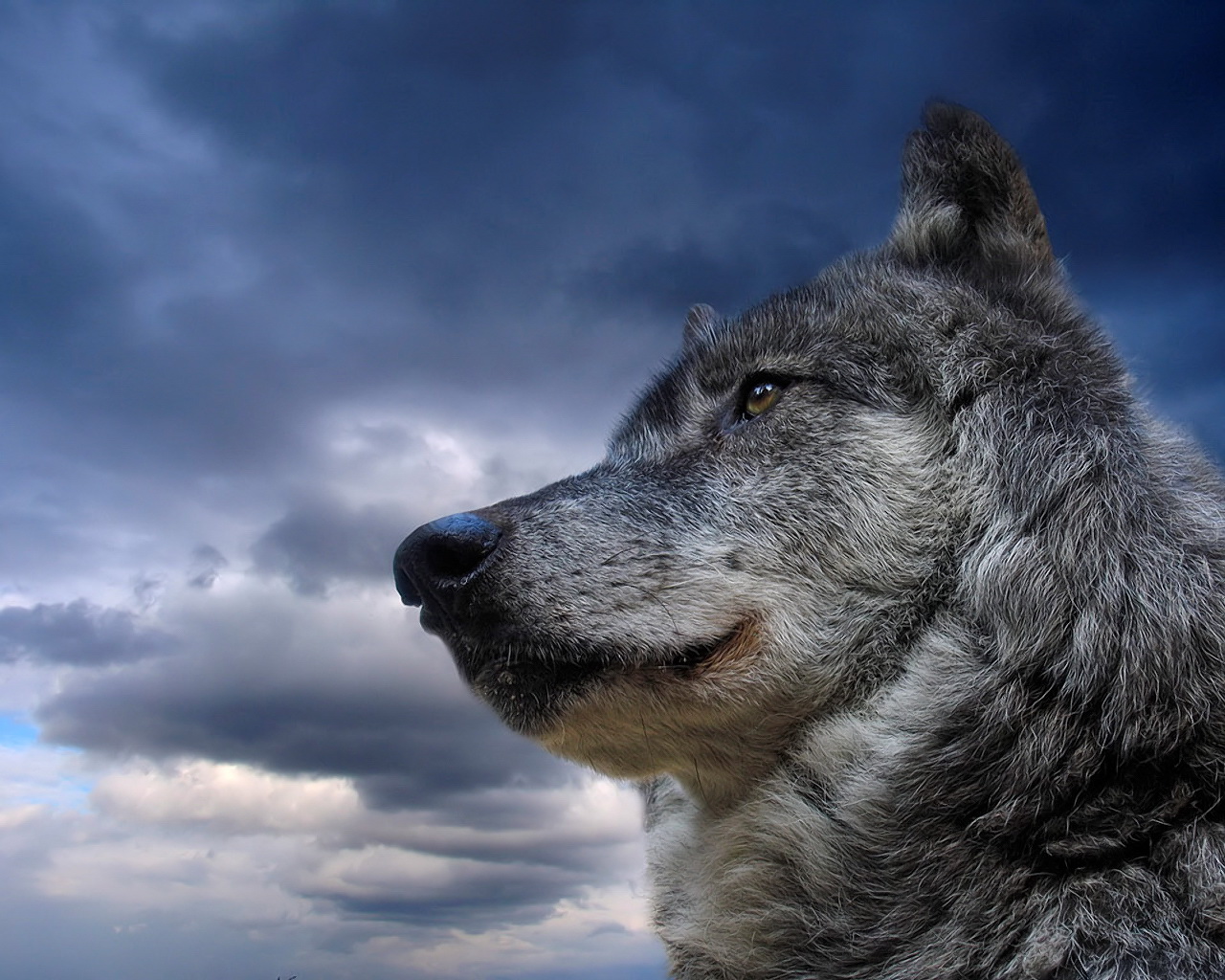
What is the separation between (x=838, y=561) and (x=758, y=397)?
33.2 inches

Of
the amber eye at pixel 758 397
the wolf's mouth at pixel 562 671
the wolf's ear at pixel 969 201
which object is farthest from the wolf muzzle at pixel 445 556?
the wolf's ear at pixel 969 201

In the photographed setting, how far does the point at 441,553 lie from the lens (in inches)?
131

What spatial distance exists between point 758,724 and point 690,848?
2.66ft

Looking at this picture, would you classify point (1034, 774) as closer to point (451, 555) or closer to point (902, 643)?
point (902, 643)

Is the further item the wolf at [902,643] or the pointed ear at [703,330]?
the pointed ear at [703,330]

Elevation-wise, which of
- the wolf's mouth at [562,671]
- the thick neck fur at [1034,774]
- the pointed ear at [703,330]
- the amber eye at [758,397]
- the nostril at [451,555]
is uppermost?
the pointed ear at [703,330]

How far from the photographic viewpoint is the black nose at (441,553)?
333 cm

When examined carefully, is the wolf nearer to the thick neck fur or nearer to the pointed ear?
the thick neck fur

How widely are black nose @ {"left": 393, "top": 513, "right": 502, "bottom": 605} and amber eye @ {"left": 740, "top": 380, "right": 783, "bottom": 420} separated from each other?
1.22 metres

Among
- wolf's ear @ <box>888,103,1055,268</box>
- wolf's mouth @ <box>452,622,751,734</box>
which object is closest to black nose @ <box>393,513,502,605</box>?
wolf's mouth @ <box>452,622,751,734</box>

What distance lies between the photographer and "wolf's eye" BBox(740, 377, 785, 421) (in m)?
3.97

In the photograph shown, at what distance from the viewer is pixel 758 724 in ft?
11.1

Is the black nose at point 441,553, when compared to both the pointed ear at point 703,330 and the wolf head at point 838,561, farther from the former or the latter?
the pointed ear at point 703,330

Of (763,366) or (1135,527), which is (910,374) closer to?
(763,366)
